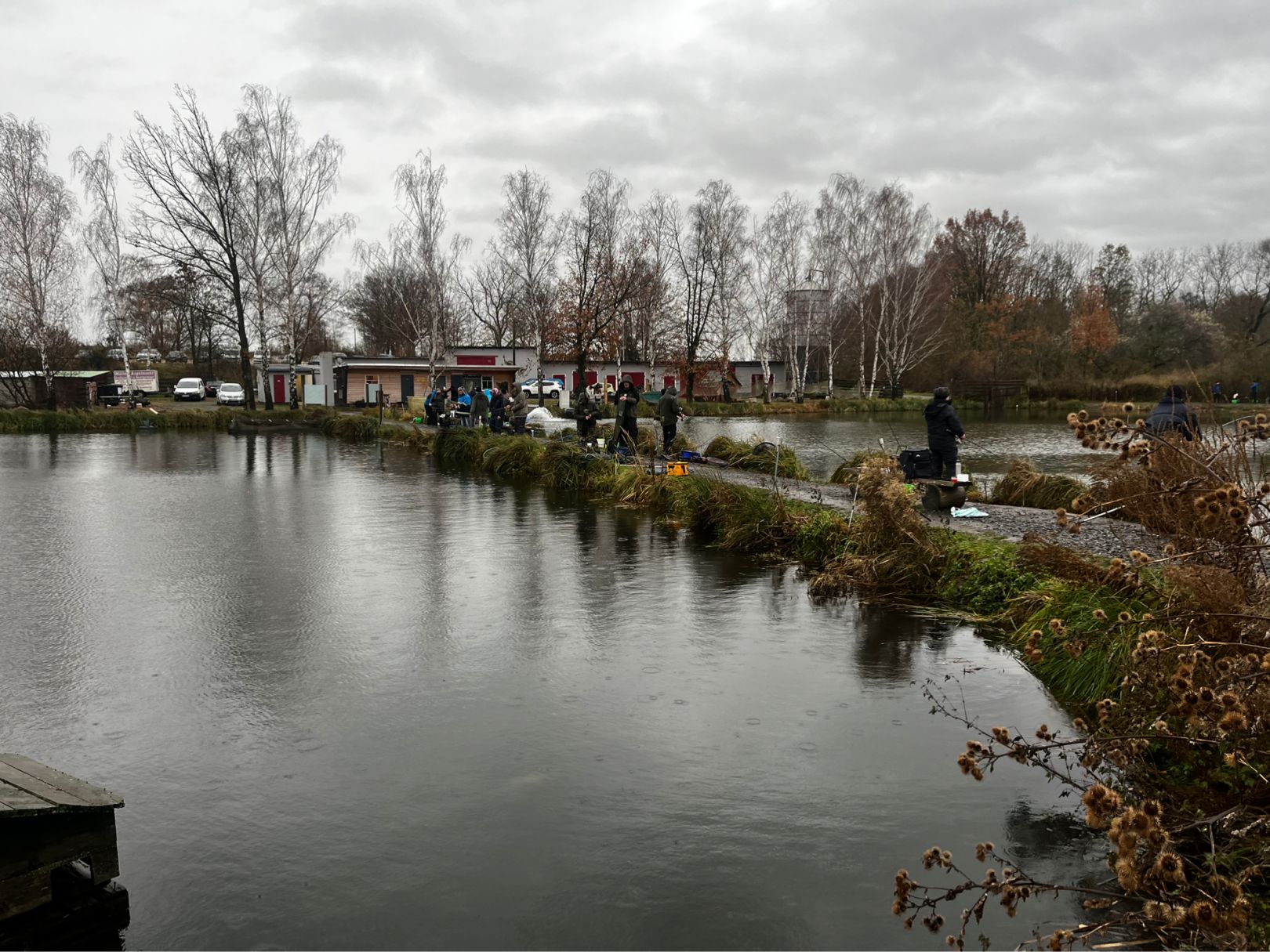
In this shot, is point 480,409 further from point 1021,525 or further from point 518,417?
point 1021,525

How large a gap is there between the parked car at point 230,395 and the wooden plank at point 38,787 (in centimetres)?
5788

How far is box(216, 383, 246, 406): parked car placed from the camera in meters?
59.3

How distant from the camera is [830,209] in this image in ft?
183

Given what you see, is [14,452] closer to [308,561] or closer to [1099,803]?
[308,561]

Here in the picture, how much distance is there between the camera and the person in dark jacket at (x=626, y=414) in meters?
20.6

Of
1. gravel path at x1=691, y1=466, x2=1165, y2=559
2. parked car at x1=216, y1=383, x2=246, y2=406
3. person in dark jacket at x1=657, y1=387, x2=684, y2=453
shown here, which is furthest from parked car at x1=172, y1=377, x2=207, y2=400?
gravel path at x1=691, y1=466, x2=1165, y2=559

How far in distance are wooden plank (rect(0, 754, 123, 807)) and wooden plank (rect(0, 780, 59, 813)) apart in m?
0.16

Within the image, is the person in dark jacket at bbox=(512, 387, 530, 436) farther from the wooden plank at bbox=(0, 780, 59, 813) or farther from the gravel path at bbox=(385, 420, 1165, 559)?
the wooden plank at bbox=(0, 780, 59, 813)

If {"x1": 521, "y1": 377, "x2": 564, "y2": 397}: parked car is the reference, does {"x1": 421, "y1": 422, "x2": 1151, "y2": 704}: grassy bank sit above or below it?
below

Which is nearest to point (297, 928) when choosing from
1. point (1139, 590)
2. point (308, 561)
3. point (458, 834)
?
point (458, 834)

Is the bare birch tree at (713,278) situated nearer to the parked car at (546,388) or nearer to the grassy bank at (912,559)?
the parked car at (546,388)

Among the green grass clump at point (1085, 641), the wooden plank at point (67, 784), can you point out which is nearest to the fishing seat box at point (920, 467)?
the green grass clump at point (1085, 641)

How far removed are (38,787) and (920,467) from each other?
11.8 metres

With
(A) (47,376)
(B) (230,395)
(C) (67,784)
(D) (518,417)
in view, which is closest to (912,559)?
(C) (67,784)
